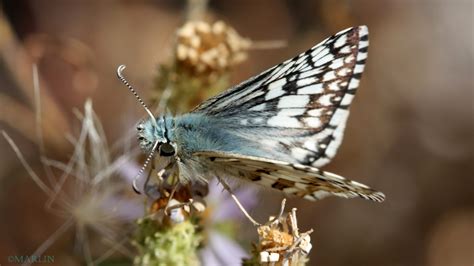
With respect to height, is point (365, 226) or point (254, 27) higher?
point (254, 27)

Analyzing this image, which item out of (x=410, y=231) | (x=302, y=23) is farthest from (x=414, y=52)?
(x=410, y=231)

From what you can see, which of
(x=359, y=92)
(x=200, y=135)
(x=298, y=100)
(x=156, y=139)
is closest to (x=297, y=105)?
(x=298, y=100)

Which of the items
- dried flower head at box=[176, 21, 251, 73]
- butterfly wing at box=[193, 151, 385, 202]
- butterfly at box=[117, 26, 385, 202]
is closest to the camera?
butterfly wing at box=[193, 151, 385, 202]

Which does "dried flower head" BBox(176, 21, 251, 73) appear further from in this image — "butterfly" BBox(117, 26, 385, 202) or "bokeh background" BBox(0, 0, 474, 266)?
"bokeh background" BBox(0, 0, 474, 266)

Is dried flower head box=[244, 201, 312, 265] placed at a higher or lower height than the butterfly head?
lower

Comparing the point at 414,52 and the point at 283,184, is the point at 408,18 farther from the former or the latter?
the point at 283,184

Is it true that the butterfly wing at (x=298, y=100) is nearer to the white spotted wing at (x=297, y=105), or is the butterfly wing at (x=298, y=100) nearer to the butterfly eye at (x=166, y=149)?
the white spotted wing at (x=297, y=105)

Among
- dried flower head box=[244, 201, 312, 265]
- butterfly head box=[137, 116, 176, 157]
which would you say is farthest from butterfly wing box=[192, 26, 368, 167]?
dried flower head box=[244, 201, 312, 265]
